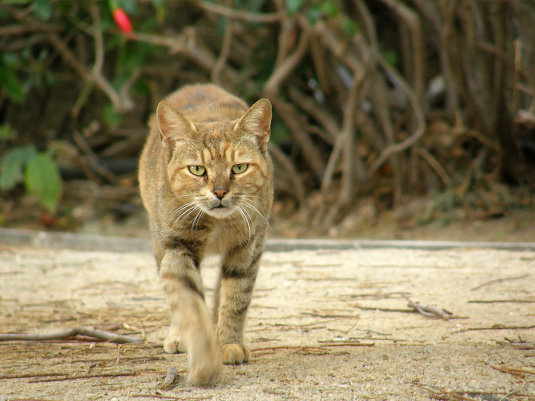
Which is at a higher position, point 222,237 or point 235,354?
point 222,237

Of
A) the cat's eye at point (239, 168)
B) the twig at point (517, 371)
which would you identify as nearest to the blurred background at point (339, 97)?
the cat's eye at point (239, 168)

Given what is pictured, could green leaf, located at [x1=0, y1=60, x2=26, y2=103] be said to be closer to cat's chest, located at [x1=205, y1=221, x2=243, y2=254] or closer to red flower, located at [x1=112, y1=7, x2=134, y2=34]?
red flower, located at [x1=112, y1=7, x2=134, y2=34]

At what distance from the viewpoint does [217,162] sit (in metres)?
2.82

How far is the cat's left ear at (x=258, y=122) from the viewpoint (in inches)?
115

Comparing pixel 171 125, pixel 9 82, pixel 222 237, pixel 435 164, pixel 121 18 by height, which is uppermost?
pixel 121 18

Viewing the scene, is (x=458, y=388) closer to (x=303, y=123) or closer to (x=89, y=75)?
(x=303, y=123)

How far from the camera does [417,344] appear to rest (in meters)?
2.74

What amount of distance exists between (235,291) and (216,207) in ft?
1.39

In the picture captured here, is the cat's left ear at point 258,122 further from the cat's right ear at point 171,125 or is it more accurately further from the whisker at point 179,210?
the whisker at point 179,210

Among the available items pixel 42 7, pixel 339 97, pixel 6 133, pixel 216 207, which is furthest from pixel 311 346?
pixel 6 133

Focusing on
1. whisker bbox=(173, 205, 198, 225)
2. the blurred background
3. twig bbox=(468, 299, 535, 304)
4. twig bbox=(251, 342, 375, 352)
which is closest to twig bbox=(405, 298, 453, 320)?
twig bbox=(468, 299, 535, 304)

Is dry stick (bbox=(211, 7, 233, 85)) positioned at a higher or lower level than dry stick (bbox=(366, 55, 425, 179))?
higher

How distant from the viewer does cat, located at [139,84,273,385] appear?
2.74m

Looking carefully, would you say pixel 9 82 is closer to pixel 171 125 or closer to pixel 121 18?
pixel 121 18
